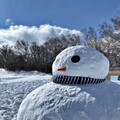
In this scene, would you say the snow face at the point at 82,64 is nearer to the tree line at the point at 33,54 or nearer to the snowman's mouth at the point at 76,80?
the snowman's mouth at the point at 76,80

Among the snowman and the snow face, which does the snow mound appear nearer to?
the snowman

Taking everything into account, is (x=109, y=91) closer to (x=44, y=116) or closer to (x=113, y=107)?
(x=113, y=107)

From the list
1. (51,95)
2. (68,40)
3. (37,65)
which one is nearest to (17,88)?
(51,95)

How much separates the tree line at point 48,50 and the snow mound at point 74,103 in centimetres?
1834

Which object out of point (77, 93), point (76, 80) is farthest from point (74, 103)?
point (76, 80)

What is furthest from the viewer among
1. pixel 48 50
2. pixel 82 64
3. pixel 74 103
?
pixel 48 50

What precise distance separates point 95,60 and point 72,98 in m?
0.48

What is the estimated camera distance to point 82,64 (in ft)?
8.80

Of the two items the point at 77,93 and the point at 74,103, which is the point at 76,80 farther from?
the point at 74,103

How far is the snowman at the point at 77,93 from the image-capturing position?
2.45 m

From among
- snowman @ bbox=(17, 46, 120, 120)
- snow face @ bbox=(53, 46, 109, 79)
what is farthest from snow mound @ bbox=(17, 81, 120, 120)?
snow face @ bbox=(53, 46, 109, 79)

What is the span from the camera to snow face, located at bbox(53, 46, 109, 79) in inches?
106

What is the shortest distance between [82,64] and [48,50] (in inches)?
966

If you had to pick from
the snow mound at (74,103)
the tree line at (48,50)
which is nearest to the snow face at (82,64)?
the snow mound at (74,103)
